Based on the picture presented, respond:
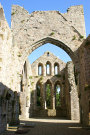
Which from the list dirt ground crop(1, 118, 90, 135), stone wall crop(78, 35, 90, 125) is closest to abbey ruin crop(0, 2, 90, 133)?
stone wall crop(78, 35, 90, 125)

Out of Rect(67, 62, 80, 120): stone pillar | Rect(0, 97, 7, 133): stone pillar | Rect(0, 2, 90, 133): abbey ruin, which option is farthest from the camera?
Rect(67, 62, 80, 120): stone pillar

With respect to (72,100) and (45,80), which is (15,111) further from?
(45,80)

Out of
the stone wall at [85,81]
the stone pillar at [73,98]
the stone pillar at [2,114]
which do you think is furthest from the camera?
the stone pillar at [73,98]

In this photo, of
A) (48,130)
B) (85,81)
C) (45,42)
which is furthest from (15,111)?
(45,42)

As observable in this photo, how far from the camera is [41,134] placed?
6.57 meters

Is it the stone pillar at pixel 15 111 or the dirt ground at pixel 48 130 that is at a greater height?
the stone pillar at pixel 15 111

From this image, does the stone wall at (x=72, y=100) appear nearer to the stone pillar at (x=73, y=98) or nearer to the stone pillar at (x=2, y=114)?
the stone pillar at (x=73, y=98)

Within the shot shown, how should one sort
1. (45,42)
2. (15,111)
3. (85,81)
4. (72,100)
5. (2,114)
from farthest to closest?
(72,100) < (45,42) < (15,111) < (85,81) < (2,114)

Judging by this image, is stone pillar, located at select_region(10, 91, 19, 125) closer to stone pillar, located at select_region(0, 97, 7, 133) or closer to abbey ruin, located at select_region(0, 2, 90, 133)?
abbey ruin, located at select_region(0, 2, 90, 133)

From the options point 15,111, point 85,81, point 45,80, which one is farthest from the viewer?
point 45,80

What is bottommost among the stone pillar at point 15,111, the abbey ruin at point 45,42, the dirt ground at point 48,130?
the dirt ground at point 48,130

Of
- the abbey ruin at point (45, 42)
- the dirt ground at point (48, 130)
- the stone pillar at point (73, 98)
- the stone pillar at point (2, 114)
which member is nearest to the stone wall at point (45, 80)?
the stone pillar at point (73, 98)

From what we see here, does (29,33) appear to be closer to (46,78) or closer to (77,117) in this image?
(77,117)

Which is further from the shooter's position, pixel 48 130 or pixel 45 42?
pixel 45 42
